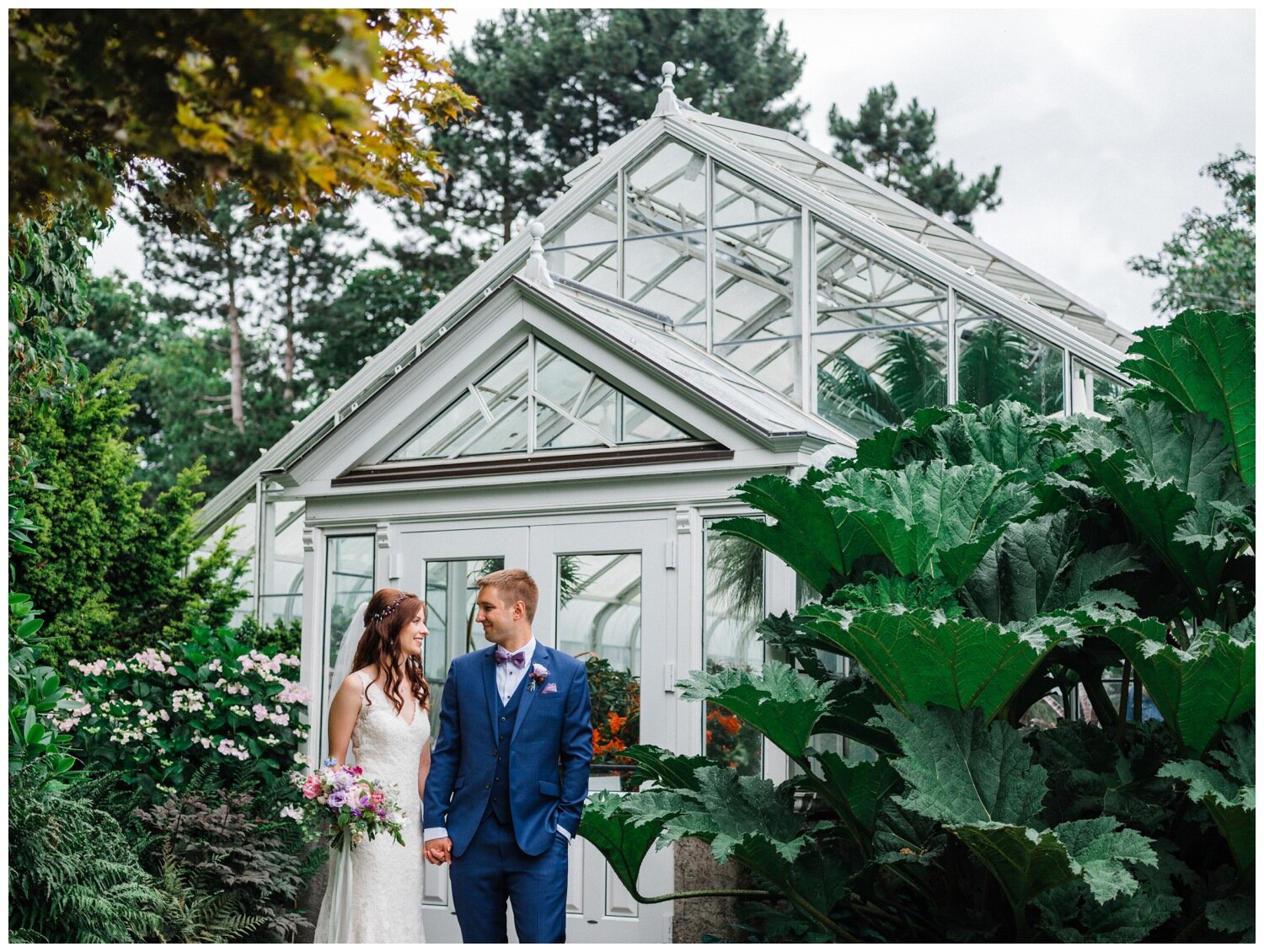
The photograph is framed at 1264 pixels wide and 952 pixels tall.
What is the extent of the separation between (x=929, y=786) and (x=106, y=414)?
9.44m

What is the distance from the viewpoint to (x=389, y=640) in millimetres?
6035

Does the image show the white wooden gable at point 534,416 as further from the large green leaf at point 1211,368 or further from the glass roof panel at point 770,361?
the large green leaf at point 1211,368

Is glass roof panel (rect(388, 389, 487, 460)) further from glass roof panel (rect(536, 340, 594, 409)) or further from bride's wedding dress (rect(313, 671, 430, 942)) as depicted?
bride's wedding dress (rect(313, 671, 430, 942))

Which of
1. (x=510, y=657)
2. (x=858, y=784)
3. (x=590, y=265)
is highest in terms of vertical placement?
(x=590, y=265)

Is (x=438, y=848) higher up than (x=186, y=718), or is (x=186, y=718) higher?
(x=186, y=718)

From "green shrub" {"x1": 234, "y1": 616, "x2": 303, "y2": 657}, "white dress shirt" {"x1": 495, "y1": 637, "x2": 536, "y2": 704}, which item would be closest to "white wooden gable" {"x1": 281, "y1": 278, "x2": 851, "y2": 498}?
"white dress shirt" {"x1": 495, "y1": 637, "x2": 536, "y2": 704}

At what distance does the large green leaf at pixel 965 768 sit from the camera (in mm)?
4848

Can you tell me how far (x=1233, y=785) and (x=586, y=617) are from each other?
142 inches

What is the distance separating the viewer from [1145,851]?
4590 mm

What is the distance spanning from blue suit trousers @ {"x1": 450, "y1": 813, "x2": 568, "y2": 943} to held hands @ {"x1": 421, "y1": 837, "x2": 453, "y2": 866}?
0.04 metres

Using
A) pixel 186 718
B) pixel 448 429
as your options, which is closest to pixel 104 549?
pixel 186 718

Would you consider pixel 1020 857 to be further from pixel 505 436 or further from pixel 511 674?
pixel 505 436

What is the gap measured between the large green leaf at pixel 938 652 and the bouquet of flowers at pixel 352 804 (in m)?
1.92

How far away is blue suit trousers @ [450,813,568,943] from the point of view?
5.20 metres
